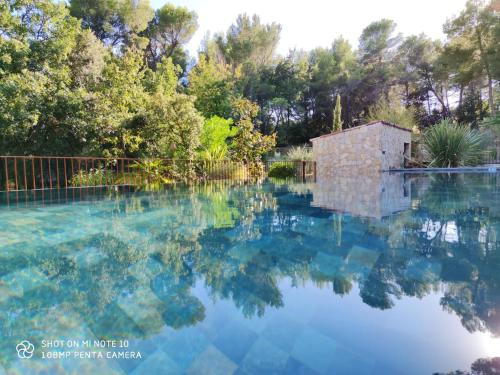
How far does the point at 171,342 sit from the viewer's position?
1176mm

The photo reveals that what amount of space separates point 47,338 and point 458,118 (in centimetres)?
2416

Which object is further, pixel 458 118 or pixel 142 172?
pixel 458 118

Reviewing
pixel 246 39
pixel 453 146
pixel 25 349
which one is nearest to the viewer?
pixel 25 349

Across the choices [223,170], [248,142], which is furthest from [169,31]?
[223,170]

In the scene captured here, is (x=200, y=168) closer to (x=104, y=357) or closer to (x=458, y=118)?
(x=104, y=357)

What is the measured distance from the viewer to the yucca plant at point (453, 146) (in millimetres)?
9812

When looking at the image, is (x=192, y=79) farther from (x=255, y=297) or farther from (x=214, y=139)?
(x=255, y=297)

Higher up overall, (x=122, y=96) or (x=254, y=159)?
(x=122, y=96)

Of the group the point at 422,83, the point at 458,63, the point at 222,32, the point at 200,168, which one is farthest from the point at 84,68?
the point at 422,83

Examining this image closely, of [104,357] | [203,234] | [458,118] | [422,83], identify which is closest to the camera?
[104,357]

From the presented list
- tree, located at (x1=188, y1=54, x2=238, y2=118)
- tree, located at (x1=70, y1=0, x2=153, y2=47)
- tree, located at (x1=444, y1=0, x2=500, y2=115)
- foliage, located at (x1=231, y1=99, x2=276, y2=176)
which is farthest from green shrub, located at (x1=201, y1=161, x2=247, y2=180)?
tree, located at (x1=444, y1=0, x2=500, y2=115)

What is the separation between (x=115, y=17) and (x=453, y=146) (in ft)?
58.5

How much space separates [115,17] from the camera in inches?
650

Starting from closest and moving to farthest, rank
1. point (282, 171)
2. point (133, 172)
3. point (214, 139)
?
point (133, 172), point (214, 139), point (282, 171)
